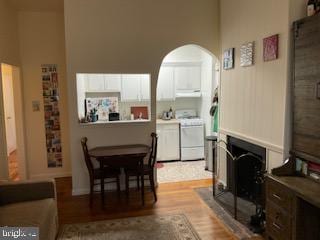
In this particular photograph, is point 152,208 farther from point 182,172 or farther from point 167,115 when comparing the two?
point 167,115

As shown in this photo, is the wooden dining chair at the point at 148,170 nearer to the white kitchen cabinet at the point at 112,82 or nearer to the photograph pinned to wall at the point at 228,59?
the photograph pinned to wall at the point at 228,59

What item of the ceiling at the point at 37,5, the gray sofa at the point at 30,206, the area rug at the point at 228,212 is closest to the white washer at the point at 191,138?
the area rug at the point at 228,212

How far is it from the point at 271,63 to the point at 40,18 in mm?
3787

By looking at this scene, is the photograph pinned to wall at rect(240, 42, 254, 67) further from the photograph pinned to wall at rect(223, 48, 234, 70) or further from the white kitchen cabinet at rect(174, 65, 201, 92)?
the white kitchen cabinet at rect(174, 65, 201, 92)

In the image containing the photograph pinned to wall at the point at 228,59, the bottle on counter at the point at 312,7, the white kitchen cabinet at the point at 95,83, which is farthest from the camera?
the white kitchen cabinet at the point at 95,83

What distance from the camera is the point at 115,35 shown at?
4.09 meters

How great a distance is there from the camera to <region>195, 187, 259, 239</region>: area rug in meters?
3.07

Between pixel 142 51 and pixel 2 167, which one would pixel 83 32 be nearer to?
pixel 142 51

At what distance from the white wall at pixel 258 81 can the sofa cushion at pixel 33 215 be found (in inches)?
94.8

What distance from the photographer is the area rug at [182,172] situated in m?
4.82

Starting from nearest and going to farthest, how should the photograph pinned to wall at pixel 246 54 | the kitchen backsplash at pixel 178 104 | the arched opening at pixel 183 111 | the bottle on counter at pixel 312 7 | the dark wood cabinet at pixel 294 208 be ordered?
the dark wood cabinet at pixel 294 208 → the bottle on counter at pixel 312 7 → the photograph pinned to wall at pixel 246 54 → the arched opening at pixel 183 111 → the kitchen backsplash at pixel 178 104

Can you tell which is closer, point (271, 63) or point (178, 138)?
point (271, 63)

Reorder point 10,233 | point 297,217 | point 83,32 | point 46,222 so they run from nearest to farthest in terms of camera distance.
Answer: point 10,233
point 297,217
point 46,222
point 83,32

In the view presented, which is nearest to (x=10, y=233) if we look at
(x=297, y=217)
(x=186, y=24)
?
(x=297, y=217)
